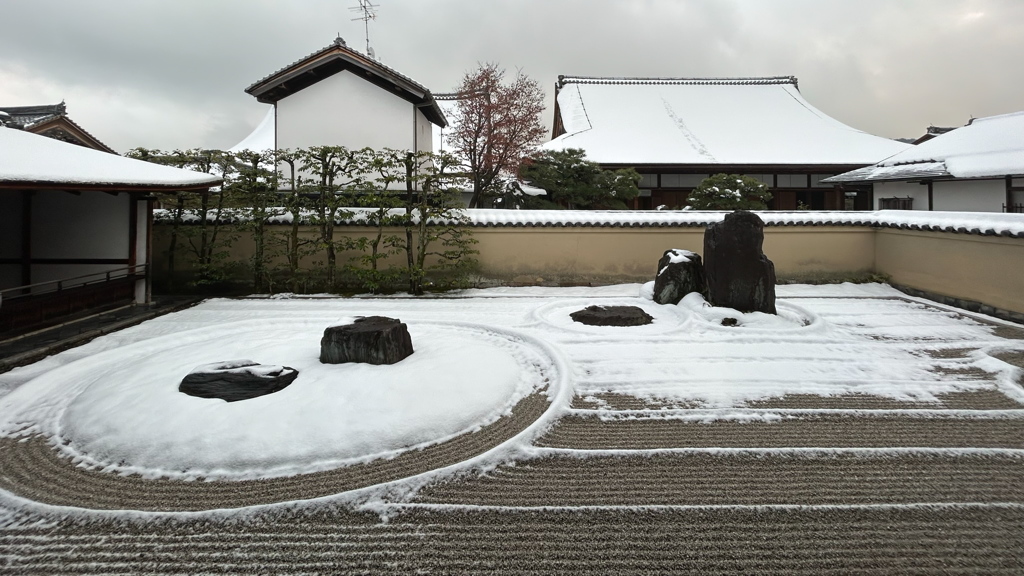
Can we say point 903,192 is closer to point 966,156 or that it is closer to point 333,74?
point 966,156

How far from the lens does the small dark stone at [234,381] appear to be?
429 cm

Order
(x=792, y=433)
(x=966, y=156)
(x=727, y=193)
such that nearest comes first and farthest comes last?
(x=792, y=433), (x=966, y=156), (x=727, y=193)

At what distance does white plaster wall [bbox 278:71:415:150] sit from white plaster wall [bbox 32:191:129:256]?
436 centimetres

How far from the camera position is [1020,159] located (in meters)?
12.4

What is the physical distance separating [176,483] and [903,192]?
17.8 metres

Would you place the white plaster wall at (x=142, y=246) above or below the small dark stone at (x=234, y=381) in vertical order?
above

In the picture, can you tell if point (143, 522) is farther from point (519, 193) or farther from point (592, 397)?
point (519, 193)

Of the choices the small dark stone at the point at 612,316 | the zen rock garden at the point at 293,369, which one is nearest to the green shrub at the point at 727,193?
the small dark stone at the point at 612,316

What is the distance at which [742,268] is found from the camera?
738 cm

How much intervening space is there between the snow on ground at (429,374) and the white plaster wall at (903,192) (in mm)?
7731

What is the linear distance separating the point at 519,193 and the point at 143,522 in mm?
13079

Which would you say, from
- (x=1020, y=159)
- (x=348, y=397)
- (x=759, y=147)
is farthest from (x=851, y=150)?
(x=348, y=397)

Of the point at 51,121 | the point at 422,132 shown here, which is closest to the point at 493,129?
the point at 422,132

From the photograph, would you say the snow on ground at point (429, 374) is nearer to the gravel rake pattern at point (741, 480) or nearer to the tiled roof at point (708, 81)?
the gravel rake pattern at point (741, 480)
